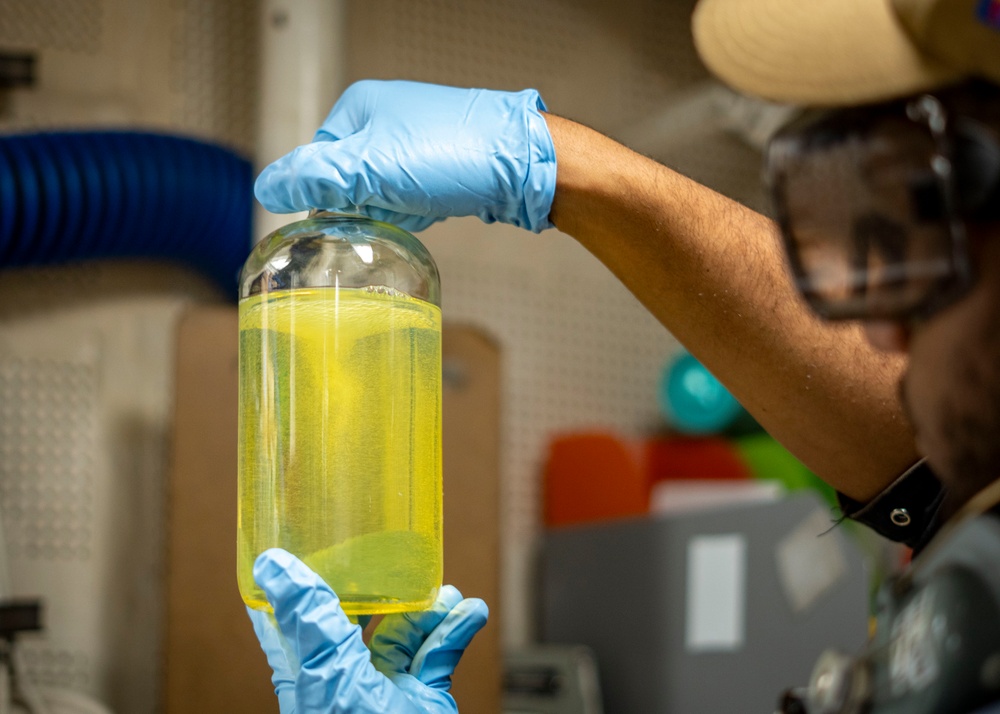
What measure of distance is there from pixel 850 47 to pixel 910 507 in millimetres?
643

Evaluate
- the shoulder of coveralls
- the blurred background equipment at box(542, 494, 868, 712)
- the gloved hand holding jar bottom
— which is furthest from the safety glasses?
the blurred background equipment at box(542, 494, 868, 712)

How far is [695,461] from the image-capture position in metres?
2.93

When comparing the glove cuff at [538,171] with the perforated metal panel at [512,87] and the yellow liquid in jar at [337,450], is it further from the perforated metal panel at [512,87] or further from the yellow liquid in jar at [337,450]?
the perforated metal panel at [512,87]

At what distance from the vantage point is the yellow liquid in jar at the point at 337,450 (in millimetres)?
877

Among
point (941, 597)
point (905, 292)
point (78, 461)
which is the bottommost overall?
point (78, 461)

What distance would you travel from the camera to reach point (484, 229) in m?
3.04

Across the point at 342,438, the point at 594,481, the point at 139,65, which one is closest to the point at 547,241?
the point at 594,481

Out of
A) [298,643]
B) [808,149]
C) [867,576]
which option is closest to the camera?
[808,149]

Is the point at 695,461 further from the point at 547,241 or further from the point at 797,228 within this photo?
the point at 797,228

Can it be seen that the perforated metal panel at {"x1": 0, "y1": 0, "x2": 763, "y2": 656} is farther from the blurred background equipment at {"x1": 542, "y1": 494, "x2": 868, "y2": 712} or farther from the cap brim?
the cap brim

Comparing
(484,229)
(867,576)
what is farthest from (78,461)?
(867,576)

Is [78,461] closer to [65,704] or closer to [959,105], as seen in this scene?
[65,704]

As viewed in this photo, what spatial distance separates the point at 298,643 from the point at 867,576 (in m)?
1.81

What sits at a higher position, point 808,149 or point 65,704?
point 808,149
